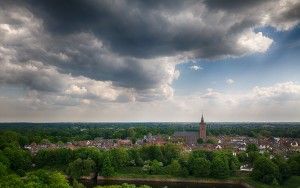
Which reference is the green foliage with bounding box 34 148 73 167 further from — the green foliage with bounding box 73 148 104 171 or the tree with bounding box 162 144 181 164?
the tree with bounding box 162 144 181 164

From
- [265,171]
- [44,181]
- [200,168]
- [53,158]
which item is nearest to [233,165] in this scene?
[200,168]

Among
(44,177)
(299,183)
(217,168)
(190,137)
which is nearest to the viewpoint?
(44,177)

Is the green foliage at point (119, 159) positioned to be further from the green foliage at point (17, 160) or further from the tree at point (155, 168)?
the green foliage at point (17, 160)

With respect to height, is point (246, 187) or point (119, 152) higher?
point (119, 152)

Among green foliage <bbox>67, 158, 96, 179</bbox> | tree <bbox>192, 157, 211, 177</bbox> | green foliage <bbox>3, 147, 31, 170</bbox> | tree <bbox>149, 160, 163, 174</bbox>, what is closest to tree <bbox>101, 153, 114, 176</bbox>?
green foliage <bbox>67, 158, 96, 179</bbox>

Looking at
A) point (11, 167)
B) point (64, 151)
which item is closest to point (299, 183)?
point (64, 151)

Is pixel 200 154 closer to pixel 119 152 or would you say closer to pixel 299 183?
pixel 119 152
